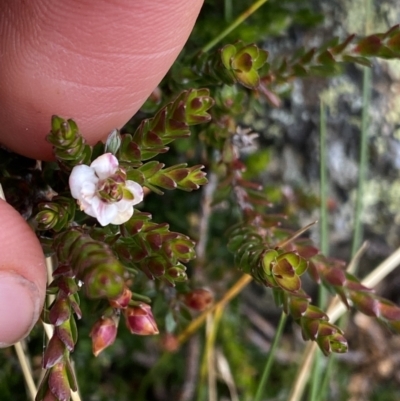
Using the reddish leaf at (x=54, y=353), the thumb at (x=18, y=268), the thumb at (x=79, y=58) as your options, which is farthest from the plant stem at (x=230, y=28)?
the reddish leaf at (x=54, y=353)

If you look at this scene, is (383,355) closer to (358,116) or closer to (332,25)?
(358,116)

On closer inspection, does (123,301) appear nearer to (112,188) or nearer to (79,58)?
(112,188)

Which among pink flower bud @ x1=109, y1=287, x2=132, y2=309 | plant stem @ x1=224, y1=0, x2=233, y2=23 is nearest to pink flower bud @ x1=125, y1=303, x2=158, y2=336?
pink flower bud @ x1=109, y1=287, x2=132, y2=309

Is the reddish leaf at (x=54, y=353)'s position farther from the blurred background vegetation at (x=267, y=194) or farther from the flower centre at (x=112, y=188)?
the blurred background vegetation at (x=267, y=194)

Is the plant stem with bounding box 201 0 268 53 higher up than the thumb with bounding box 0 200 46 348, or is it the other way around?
the plant stem with bounding box 201 0 268 53

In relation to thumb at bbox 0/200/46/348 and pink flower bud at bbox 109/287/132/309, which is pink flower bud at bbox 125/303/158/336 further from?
thumb at bbox 0/200/46/348

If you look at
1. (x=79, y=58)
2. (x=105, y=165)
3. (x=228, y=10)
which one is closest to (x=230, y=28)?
(x=228, y=10)
